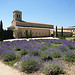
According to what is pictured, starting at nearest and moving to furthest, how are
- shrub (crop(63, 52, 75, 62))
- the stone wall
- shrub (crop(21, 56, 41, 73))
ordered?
1. shrub (crop(21, 56, 41, 73))
2. shrub (crop(63, 52, 75, 62))
3. the stone wall

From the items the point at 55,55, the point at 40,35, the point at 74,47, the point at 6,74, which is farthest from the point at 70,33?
the point at 6,74

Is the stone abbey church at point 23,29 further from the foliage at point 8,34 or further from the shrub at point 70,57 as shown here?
the shrub at point 70,57

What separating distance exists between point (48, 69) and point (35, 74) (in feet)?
2.02

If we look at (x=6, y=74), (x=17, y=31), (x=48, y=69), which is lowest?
(x=6, y=74)

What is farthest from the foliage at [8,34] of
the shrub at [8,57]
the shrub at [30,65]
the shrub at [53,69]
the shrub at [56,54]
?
the shrub at [53,69]

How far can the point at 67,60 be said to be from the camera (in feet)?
17.5

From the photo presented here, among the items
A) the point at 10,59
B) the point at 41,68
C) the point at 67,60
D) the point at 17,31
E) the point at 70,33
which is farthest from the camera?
the point at 70,33

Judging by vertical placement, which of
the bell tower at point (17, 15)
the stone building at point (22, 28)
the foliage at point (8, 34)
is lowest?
the foliage at point (8, 34)

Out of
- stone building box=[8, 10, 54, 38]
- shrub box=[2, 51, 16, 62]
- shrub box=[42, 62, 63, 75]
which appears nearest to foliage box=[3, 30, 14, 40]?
stone building box=[8, 10, 54, 38]

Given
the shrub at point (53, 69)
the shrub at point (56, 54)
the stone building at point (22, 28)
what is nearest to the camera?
the shrub at point (53, 69)

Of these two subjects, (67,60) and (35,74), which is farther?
(67,60)

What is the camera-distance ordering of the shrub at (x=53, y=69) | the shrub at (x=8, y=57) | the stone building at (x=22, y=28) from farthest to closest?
1. the stone building at (x=22, y=28)
2. the shrub at (x=8, y=57)
3. the shrub at (x=53, y=69)

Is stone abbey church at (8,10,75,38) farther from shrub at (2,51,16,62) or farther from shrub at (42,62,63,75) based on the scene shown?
shrub at (42,62,63,75)

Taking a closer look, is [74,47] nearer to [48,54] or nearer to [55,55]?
[55,55]
